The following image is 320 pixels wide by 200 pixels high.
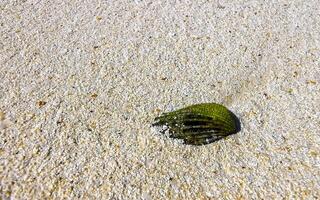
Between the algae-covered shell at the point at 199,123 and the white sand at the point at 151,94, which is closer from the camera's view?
the white sand at the point at 151,94

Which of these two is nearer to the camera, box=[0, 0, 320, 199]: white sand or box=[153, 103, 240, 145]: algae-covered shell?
box=[0, 0, 320, 199]: white sand

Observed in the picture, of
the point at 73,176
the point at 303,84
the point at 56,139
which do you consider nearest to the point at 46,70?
the point at 56,139

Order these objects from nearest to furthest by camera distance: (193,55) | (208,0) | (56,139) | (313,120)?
(56,139) < (313,120) < (193,55) < (208,0)

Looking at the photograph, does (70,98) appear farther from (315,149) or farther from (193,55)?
(315,149)

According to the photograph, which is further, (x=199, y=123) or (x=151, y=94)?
(x=151, y=94)
